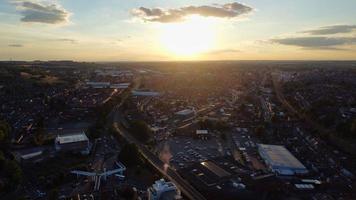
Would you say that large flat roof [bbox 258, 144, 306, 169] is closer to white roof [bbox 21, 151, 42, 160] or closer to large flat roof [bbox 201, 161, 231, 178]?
large flat roof [bbox 201, 161, 231, 178]

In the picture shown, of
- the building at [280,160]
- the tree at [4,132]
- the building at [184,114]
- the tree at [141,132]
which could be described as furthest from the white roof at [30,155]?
the building at [184,114]

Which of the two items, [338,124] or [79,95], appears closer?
[338,124]

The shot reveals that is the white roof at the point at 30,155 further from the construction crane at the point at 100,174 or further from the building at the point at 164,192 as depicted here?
the building at the point at 164,192

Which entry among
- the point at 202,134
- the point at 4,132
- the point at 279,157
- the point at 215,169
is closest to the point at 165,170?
the point at 215,169

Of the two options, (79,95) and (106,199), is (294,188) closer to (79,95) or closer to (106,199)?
(106,199)

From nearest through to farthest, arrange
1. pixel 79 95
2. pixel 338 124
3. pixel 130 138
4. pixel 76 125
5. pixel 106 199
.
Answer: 1. pixel 106 199
2. pixel 130 138
3. pixel 338 124
4. pixel 76 125
5. pixel 79 95

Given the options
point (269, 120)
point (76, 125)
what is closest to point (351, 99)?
point (269, 120)

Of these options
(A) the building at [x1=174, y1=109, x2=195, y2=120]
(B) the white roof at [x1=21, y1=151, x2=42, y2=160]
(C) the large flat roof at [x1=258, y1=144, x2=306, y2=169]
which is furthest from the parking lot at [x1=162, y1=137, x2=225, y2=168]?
(B) the white roof at [x1=21, y1=151, x2=42, y2=160]
